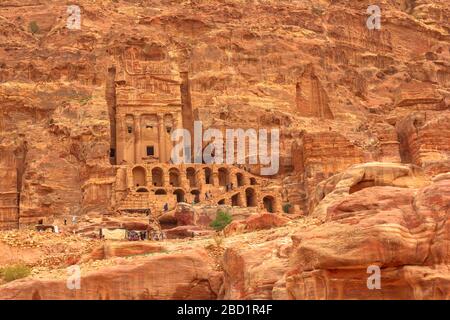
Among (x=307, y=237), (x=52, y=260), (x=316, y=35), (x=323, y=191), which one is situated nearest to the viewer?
(x=307, y=237)

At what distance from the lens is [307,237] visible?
1572 inches

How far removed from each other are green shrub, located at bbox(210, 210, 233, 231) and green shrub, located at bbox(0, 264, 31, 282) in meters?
22.5

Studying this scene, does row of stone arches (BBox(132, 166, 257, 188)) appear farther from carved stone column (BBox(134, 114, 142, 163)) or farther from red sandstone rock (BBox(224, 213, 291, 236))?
red sandstone rock (BBox(224, 213, 291, 236))

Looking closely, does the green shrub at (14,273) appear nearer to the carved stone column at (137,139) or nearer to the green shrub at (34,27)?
the carved stone column at (137,139)

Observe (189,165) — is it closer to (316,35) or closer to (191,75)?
(191,75)

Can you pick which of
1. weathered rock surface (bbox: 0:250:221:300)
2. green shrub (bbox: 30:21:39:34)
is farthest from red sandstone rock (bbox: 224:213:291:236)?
green shrub (bbox: 30:21:39:34)

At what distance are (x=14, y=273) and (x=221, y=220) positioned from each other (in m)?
26.5

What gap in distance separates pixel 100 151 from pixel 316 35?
34.0 metres

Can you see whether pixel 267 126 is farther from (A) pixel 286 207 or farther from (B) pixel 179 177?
(A) pixel 286 207

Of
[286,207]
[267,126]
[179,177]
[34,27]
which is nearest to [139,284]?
[286,207]

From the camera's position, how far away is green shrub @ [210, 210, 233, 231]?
75.8m

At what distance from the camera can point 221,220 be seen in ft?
254

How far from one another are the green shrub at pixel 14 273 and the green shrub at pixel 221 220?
2249 cm

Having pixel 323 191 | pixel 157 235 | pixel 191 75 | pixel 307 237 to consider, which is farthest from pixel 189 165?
pixel 307 237
